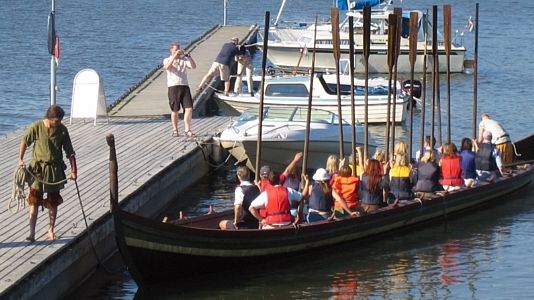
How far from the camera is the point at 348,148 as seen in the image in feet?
87.6

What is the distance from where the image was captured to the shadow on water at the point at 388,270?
17734 millimetres

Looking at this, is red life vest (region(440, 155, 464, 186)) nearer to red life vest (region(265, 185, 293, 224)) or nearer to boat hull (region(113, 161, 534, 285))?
boat hull (region(113, 161, 534, 285))

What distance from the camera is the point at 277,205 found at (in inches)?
706

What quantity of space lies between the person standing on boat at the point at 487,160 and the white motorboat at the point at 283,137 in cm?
296

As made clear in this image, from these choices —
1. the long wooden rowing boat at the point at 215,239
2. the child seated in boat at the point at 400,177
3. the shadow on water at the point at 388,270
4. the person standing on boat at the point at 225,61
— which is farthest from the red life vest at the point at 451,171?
the person standing on boat at the point at 225,61

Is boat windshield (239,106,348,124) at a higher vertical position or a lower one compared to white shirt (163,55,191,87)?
lower

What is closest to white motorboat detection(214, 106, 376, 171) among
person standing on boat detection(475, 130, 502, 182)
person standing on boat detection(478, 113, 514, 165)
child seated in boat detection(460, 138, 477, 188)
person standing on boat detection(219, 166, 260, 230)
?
person standing on boat detection(478, 113, 514, 165)

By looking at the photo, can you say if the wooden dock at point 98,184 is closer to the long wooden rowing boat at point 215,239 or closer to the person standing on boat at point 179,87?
the person standing on boat at point 179,87

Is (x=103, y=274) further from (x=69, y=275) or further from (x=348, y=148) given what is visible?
(x=348, y=148)

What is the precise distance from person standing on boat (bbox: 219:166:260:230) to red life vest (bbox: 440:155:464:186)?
541 cm

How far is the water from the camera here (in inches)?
715

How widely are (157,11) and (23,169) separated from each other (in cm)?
6599

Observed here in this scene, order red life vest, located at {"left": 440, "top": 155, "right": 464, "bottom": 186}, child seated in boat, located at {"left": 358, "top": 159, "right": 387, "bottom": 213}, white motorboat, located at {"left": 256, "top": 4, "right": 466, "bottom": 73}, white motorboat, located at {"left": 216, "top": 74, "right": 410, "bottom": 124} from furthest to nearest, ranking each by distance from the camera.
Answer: white motorboat, located at {"left": 256, "top": 4, "right": 466, "bottom": 73}, white motorboat, located at {"left": 216, "top": 74, "right": 410, "bottom": 124}, red life vest, located at {"left": 440, "top": 155, "right": 464, "bottom": 186}, child seated in boat, located at {"left": 358, "top": 159, "right": 387, "bottom": 213}

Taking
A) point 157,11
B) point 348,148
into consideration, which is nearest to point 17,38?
point 157,11
